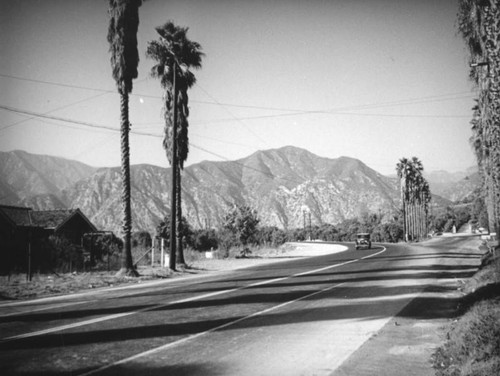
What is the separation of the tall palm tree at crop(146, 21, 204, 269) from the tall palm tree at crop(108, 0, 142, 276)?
17.1 ft

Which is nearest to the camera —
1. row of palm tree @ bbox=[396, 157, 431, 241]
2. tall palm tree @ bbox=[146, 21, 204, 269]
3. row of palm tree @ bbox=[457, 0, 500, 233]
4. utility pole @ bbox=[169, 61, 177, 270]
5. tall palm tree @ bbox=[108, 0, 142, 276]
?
row of palm tree @ bbox=[457, 0, 500, 233]

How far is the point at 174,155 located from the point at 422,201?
8790 centimetres

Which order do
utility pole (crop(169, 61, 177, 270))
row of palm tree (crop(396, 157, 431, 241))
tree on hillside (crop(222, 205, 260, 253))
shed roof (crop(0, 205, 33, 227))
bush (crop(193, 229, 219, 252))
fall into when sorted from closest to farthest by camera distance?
utility pole (crop(169, 61, 177, 270)) < shed roof (crop(0, 205, 33, 227)) < tree on hillside (crop(222, 205, 260, 253)) < bush (crop(193, 229, 219, 252)) < row of palm tree (crop(396, 157, 431, 241))

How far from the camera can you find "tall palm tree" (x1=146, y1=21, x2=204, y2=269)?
85.1 feet

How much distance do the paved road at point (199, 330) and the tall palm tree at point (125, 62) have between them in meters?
6.76

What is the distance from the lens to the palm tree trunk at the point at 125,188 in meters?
19.3

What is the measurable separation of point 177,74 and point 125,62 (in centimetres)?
657

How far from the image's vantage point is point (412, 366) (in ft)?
18.3

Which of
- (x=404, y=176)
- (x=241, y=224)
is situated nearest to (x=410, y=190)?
(x=404, y=176)

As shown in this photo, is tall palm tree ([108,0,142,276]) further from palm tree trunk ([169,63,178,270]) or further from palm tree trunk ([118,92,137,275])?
palm tree trunk ([169,63,178,270])

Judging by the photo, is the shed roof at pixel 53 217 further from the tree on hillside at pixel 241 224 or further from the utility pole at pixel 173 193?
the utility pole at pixel 173 193

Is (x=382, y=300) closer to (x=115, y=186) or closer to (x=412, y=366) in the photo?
(x=412, y=366)

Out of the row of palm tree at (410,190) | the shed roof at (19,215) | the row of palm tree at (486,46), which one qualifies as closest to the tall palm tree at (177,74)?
the row of palm tree at (486,46)


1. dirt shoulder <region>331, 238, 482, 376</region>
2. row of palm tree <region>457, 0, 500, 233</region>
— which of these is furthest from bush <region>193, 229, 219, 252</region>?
dirt shoulder <region>331, 238, 482, 376</region>
